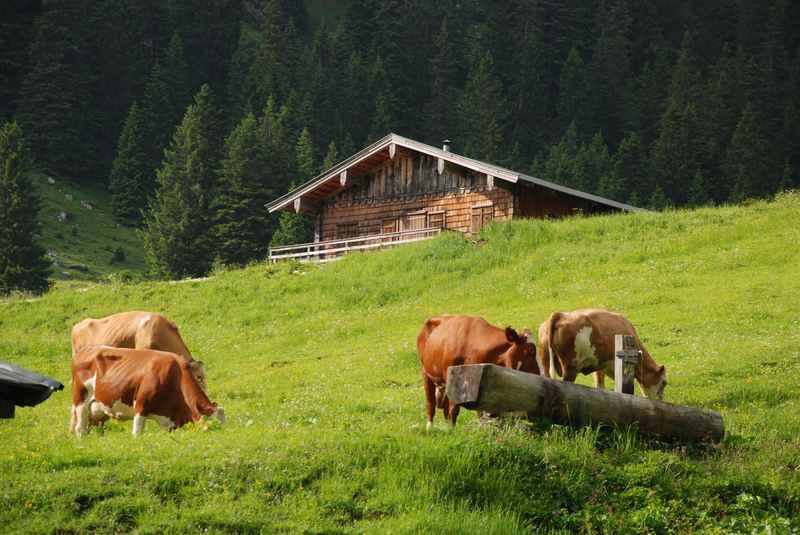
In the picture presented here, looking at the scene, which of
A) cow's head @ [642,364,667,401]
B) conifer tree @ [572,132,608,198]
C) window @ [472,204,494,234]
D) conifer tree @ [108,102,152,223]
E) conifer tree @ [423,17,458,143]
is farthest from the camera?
conifer tree @ [423,17,458,143]

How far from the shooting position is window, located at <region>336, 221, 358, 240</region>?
51.3 metres

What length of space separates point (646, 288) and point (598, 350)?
12205 millimetres

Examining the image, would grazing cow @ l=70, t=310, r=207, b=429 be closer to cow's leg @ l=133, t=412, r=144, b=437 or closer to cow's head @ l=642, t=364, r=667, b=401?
cow's leg @ l=133, t=412, r=144, b=437

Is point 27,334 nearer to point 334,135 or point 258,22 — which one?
point 334,135

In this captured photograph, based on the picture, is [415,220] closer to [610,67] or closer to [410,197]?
[410,197]

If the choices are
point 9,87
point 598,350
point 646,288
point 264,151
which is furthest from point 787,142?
point 598,350

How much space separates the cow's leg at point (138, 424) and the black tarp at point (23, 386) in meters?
5.34

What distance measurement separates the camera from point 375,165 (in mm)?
50688

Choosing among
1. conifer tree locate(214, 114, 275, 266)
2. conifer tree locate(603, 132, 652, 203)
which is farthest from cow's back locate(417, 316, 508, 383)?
conifer tree locate(603, 132, 652, 203)

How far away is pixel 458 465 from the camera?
41.9ft

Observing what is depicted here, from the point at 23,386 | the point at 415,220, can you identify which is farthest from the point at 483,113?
the point at 23,386

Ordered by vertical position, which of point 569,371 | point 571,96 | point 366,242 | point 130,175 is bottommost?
point 569,371

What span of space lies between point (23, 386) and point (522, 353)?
749cm

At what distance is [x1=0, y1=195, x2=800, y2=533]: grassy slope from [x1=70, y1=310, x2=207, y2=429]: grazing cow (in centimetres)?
160
